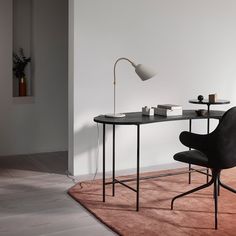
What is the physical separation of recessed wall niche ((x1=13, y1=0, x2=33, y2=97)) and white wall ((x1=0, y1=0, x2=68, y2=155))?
0.12 meters

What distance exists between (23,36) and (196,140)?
3.14m

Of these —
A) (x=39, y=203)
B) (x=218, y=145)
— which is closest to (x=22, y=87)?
(x=39, y=203)

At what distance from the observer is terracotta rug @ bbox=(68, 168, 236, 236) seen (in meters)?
3.52

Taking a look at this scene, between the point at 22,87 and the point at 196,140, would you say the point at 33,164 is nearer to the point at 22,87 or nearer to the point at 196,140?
the point at 22,87

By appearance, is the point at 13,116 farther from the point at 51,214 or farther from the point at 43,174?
the point at 51,214

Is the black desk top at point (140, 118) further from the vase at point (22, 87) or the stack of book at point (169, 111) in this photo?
the vase at point (22, 87)

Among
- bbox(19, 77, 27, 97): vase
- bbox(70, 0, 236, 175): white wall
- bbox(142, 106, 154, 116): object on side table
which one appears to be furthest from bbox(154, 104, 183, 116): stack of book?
bbox(19, 77, 27, 97): vase

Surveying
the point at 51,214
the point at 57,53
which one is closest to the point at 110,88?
the point at 57,53

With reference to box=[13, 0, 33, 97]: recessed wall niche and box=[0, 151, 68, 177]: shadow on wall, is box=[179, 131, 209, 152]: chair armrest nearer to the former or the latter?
box=[0, 151, 68, 177]: shadow on wall

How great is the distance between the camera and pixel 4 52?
5688mm

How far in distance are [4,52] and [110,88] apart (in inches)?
59.2

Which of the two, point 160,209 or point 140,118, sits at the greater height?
point 140,118

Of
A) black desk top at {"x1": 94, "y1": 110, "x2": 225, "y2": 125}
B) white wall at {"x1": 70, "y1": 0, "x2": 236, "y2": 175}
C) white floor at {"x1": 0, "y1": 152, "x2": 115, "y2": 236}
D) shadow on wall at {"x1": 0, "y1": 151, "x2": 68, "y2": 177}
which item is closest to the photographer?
white floor at {"x1": 0, "y1": 152, "x2": 115, "y2": 236}

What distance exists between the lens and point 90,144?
199 inches
